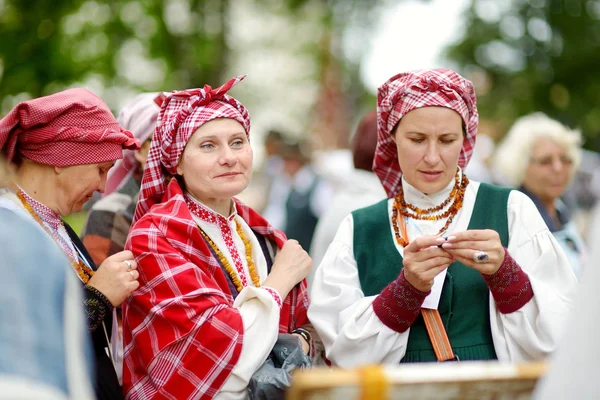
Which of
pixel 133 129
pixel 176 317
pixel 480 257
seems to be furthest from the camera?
pixel 133 129

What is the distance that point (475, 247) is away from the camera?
86.4 inches

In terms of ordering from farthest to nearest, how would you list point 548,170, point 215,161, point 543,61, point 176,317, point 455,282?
point 543,61
point 548,170
point 215,161
point 455,282
point 176,317

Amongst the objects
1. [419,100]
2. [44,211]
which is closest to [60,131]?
[44,211]

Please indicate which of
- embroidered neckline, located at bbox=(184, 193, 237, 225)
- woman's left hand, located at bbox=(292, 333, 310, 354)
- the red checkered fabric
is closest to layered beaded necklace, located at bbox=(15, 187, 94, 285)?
the red checkered fabric

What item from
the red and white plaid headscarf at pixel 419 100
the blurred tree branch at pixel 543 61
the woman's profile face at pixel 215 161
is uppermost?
the red and white plaid headscarf at pixel 419 100

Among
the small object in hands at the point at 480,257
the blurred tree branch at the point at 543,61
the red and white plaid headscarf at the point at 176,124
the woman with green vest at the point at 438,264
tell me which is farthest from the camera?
the blurred tree branch at the point at 543,61

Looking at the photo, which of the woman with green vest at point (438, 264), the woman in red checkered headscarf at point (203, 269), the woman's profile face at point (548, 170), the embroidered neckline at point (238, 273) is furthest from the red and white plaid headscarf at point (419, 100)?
the woman's profile face at point (548, 170)

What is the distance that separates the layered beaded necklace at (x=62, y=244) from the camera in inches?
96.3

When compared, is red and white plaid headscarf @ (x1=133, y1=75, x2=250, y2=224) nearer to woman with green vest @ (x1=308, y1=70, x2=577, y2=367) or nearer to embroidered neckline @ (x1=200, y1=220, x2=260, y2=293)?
embroidered neckline @ (x1=200, y1=220, x2=260, y2=293)

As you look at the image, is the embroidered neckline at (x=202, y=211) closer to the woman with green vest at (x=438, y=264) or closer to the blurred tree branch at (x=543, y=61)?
the woman with green vest at (x=438, y=264)

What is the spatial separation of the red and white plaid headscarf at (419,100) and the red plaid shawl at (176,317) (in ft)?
2.95

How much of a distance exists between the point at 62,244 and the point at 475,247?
1.56m

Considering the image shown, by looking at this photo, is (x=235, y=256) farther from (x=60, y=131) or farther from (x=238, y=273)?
(x=60, y=131)

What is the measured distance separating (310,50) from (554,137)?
77.5ft
